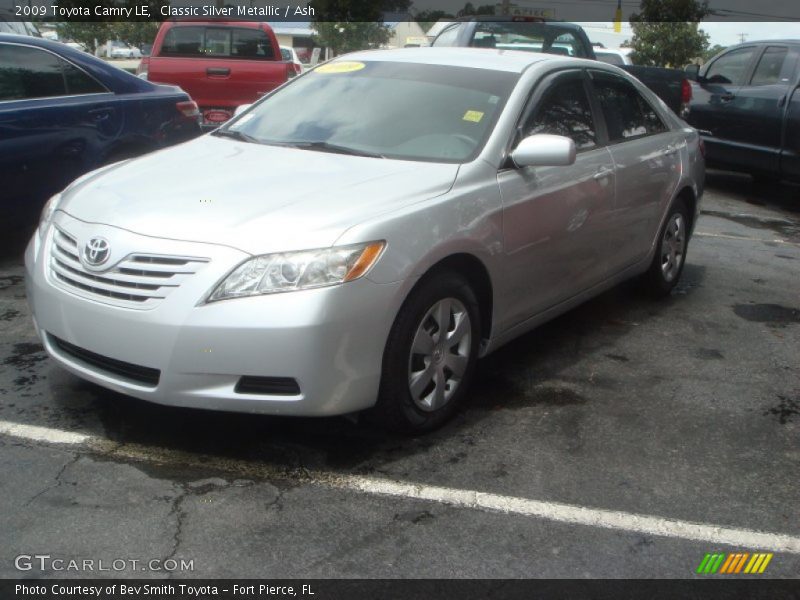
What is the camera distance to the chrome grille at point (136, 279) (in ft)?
11.7

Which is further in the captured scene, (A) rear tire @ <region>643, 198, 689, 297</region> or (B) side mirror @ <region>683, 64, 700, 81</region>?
(B) side mirror @ <region>683, 64, 700, 81</region>

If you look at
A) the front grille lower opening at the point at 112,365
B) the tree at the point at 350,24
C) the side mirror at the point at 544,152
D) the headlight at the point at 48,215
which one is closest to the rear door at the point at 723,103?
the side mirror at the point at 544,152

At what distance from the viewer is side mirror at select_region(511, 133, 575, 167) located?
14.5ft

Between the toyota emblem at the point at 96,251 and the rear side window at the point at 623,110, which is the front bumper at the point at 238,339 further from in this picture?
the rear side window at the point at 623,110

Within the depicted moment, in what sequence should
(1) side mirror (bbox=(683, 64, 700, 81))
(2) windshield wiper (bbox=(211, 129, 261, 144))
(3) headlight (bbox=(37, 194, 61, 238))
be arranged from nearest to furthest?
(3) headlight (bbox=(37, 194, 61, 238)) → (2) windshield wiper (bbox=(211, 129, 261, 144)) → (1) side mirror (bbox=(683, 64, 700, 81))

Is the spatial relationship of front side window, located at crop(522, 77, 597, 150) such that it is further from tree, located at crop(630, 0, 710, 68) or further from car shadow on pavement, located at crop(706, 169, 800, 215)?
tree, located at crop(630, 0, 710, 68)

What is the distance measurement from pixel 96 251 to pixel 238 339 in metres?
0.72

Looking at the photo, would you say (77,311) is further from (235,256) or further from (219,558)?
(219,558)

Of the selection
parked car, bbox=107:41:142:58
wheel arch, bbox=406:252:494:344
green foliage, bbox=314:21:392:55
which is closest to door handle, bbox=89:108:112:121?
wheel arch, bbox=406:252:494:344

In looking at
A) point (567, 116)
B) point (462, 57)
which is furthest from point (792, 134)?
point (462, 57)

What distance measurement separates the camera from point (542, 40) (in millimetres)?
12688

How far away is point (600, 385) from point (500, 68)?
1678mm

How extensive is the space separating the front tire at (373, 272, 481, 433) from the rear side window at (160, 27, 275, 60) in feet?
29.1
